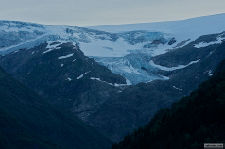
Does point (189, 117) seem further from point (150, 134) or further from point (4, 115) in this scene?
point (4, 115)

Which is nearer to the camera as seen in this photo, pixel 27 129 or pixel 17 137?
pixel 17 137

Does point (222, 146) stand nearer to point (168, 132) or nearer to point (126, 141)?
point (168, 132)

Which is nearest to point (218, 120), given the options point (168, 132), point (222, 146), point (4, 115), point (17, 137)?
point (168, 132)

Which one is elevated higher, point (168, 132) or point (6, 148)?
point (168, 132)

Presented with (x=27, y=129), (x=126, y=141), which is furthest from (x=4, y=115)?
(x=126, y=141)

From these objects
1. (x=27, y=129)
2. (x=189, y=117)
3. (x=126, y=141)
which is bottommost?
(x=27, y=129)

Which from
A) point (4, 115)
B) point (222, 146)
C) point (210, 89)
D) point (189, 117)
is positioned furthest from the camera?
point (4, 115)

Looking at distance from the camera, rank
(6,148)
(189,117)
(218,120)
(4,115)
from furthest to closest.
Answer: (4,115)
(6,148)
(189,117)
(218,120)
